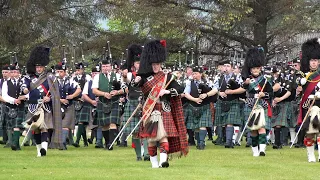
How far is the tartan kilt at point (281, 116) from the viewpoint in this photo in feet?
63.6

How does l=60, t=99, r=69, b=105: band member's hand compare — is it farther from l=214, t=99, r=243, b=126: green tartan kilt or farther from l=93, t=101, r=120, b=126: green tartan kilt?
l=214, t=99, r=243, b=126: green tartan kilt

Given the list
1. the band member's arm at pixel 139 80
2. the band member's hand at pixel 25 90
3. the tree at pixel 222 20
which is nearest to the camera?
the band member's arm at pixel 139 80

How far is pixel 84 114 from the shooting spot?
65.2ft

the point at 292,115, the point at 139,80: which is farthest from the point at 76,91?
the point at 139,80

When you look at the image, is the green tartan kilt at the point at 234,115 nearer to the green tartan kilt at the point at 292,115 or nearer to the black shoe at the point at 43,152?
the green tartan kilt at the point at 292,115

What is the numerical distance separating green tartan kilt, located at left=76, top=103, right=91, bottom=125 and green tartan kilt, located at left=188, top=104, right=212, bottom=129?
2.15 meters

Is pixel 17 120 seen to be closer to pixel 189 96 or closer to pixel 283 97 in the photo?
pixel 189 96

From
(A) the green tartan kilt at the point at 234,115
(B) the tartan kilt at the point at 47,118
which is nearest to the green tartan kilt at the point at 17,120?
(B) the tartan kilt at the point at 47,118

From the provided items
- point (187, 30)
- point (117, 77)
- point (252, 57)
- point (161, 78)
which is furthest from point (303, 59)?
point (187, 30)

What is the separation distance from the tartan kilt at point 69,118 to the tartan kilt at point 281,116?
13.4 ft

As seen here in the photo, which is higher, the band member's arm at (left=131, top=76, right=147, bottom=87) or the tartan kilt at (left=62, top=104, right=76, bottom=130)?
the band member's arm at (left=131, top=76, right=147, bottom=87)

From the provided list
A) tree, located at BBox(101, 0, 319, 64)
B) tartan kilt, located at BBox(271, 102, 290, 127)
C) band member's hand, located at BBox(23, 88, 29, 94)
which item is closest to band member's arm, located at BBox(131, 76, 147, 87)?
band member's hand, located at BBox(23, 88, 29, 94)

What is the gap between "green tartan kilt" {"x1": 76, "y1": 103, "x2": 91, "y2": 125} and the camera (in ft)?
65.2

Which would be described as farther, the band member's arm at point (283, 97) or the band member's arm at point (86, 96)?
the band member's arm at point (86, 96)
